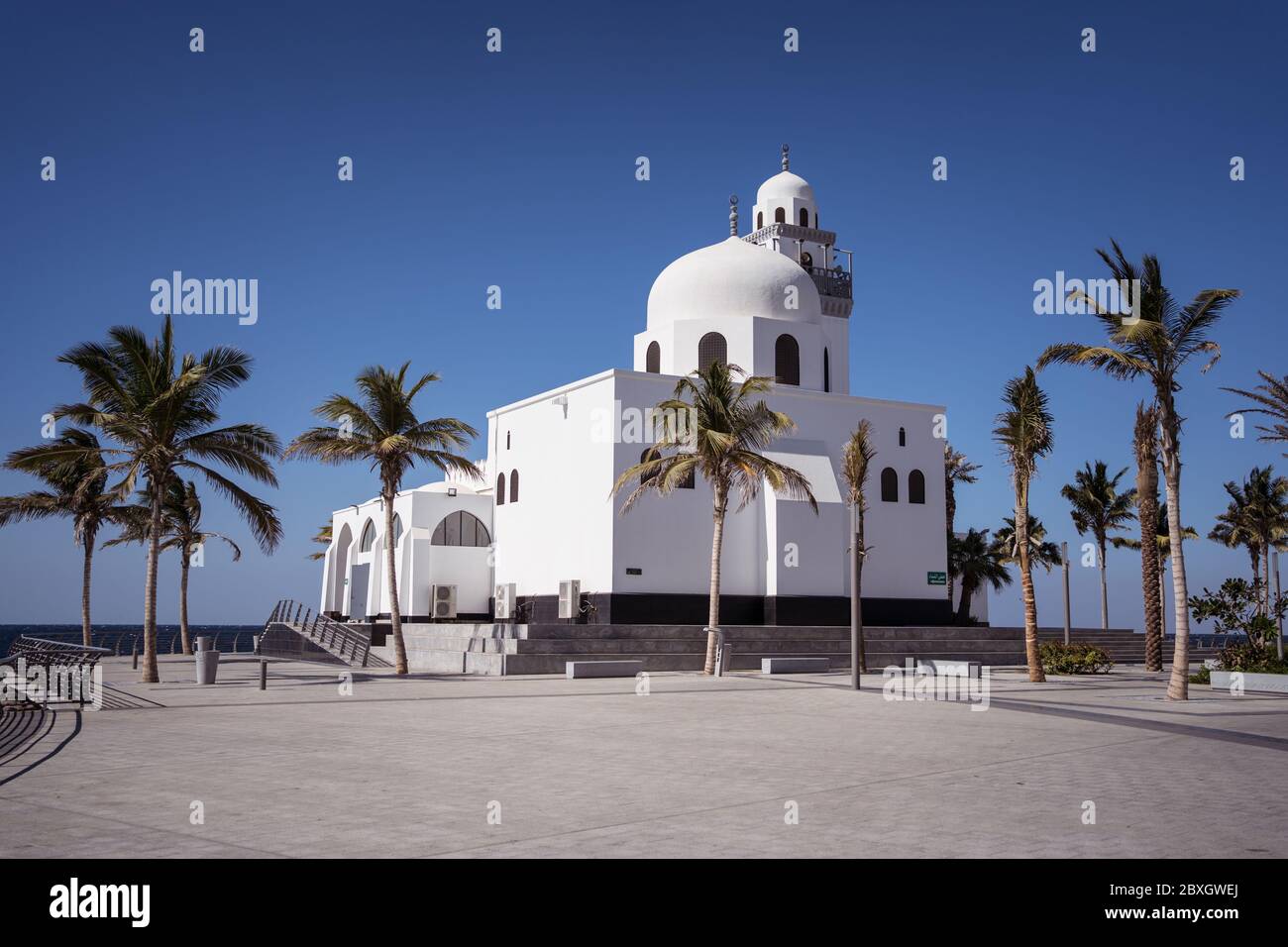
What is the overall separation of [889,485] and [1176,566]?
1596 centimetres

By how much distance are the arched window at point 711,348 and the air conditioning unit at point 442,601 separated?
10.6 m

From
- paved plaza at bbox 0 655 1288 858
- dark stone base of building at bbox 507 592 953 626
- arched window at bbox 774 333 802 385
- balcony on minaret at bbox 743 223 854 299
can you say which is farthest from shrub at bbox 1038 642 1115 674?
balcony on minaret at bbox 743 223 854 299

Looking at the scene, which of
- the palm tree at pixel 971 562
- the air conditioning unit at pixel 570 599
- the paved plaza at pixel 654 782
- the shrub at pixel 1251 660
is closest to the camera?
the paved plaza at pixel 654 782

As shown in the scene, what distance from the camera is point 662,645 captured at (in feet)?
93.1

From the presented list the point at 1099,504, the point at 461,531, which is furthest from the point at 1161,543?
the point at 461,531

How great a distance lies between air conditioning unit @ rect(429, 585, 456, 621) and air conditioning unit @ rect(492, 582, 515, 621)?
79.9 inches

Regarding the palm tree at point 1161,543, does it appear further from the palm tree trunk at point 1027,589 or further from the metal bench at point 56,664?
the metal bench at point 56,664

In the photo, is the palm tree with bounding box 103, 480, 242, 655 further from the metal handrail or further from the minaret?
the minaret

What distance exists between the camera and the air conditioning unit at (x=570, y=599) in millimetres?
30828

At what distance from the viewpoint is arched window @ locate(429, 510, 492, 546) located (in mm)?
37094

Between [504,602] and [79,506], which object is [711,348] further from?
[79,506]

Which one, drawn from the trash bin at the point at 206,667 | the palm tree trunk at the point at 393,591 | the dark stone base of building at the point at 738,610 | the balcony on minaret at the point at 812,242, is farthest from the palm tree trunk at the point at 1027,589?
the balcony on minaret at the point at 812,242
